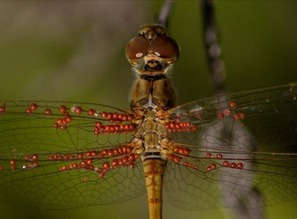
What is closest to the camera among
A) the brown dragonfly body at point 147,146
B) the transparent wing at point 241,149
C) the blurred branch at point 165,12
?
the transparent wing at point 241,149

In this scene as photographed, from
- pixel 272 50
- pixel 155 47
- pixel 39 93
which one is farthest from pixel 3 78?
pixel 272 50

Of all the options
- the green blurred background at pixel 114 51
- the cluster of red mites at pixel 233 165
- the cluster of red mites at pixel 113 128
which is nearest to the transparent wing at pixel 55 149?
the cluster of red mites at pixel 113 128

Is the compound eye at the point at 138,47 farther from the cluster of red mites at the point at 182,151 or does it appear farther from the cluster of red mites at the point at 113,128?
the cluster of red mites at the point at 182,151

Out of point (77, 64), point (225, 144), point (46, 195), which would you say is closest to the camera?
point (225, 144)

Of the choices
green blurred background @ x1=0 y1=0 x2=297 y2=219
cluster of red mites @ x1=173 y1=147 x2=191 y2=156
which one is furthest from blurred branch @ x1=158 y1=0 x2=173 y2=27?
cluster of red mites @ x1=173 y1=147 x2=191 y2=156

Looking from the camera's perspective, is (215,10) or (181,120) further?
(215,10)

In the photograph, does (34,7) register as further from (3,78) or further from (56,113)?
(56,113)

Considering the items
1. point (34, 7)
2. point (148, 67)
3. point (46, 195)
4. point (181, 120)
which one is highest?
point (34, 7)
